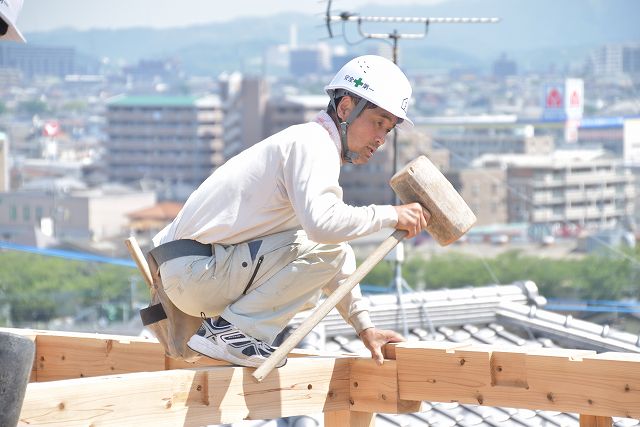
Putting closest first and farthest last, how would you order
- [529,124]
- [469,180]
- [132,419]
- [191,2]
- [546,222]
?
[132,419], [469,180], [546,222], [529,124], [191,2]

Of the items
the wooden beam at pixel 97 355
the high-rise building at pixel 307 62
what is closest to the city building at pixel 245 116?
the high-rise building at pixel 307 62

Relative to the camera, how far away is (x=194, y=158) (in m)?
117

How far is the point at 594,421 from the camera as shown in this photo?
138 inches

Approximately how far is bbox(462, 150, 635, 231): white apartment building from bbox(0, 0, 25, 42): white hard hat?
92.0 metres

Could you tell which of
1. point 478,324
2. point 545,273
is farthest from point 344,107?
point 545,273

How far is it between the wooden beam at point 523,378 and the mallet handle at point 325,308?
320 millimetres

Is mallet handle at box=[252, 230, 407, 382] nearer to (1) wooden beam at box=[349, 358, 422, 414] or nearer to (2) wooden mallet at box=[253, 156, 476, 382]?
(2) wooden mallet at box=[253, 156, 476, 382]

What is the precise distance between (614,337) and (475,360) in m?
4.12

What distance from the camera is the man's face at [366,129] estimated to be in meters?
3.64

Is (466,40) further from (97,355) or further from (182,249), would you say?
(182,249)

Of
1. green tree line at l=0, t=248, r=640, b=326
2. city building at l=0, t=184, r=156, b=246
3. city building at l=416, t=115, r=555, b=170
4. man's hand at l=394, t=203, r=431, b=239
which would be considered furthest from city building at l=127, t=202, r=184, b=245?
man's hand at l=394, t=203, r=431, b=239

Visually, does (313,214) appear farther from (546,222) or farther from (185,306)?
(546,222)

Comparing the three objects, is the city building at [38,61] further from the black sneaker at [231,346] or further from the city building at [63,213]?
the black sneaker at [231,346]

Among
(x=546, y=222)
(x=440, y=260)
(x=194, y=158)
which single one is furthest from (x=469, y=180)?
(x=194, y=158)
